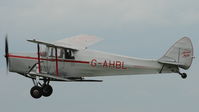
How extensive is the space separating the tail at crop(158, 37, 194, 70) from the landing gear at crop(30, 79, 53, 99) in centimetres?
470

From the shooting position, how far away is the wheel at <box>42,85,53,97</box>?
120ft

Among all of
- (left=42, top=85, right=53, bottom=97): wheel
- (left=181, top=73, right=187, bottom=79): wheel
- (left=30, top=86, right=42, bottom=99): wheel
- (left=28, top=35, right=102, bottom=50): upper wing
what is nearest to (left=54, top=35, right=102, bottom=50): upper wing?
(left=28, top=35, right=102, bottom=50): upper wing

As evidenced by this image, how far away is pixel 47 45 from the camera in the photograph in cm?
3600

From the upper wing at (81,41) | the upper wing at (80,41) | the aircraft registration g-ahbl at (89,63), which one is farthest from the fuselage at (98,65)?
the upper wing at (81,41)

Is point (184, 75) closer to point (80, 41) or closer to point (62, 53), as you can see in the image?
point (62, 53)

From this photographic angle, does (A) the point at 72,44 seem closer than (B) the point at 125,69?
No

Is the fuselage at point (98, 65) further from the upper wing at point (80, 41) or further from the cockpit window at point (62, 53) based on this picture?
the upper wing at point (80, 41)

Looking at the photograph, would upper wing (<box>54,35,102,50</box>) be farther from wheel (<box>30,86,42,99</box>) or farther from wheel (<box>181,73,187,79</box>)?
wheel (<box>181,73,187,79</box>)

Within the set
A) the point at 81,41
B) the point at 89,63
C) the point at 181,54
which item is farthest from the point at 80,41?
the point at 181,54

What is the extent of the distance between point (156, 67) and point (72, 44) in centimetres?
433

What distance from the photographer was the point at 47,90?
1442 inches

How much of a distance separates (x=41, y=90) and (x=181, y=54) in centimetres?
585

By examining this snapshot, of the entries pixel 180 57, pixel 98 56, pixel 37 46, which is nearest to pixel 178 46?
pixel 180 57

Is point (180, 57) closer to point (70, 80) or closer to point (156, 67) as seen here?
point (156, 67)
